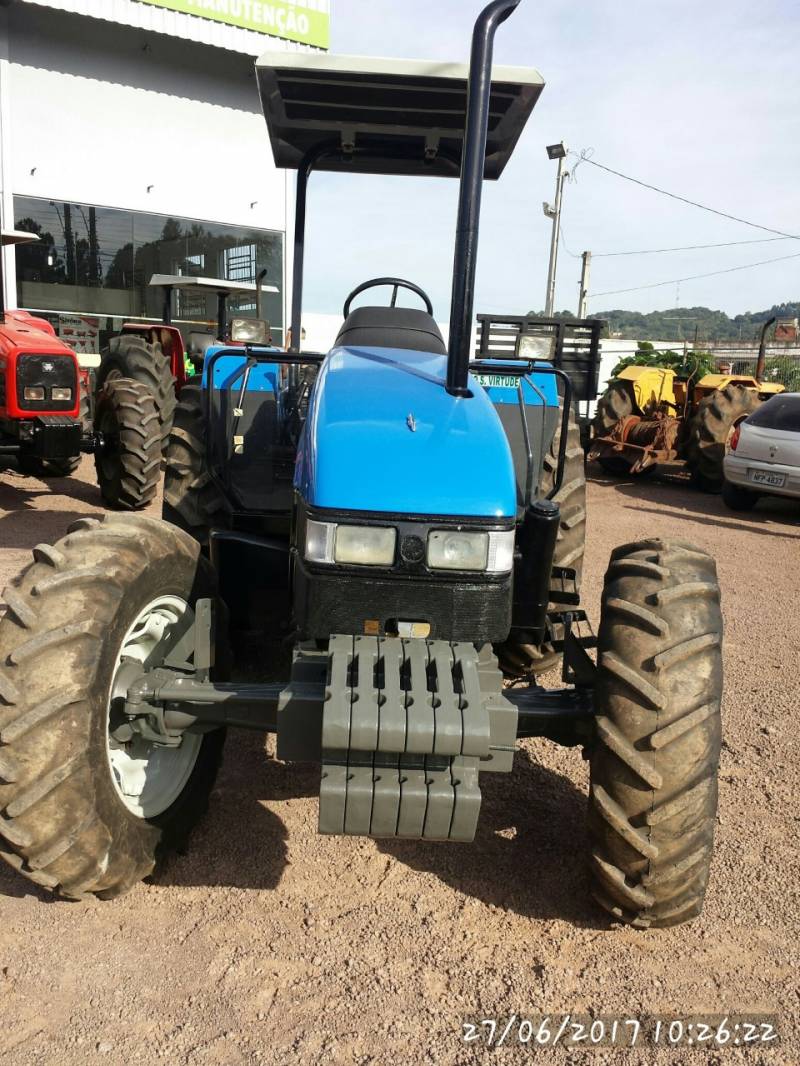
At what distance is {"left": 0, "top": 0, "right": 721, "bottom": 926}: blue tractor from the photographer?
7.56 ft

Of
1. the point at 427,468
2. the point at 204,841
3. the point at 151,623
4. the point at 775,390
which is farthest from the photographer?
the point at 775,390

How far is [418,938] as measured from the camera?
2.61m

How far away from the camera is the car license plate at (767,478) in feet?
31.3

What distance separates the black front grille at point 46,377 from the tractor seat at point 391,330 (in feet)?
16.7

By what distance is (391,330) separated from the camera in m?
3.67

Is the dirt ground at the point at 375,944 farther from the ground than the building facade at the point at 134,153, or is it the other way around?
the building facade at the point at 134,153

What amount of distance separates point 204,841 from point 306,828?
0.36 m

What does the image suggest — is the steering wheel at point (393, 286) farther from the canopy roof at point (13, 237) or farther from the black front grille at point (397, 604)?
the canopy roof at point (13, 237)

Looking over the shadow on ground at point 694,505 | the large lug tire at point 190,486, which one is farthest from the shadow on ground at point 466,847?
the shadow on ground at point 694,505

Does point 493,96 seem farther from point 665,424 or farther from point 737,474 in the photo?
point 665,424

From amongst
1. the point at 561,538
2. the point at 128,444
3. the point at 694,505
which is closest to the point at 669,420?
the point at 694,505

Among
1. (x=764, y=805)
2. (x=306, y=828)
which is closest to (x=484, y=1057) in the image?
(x=306, y=828)

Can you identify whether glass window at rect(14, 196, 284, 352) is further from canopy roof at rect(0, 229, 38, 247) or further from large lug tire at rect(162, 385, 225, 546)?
large lug tire at rect(162, 385, 225, 546)

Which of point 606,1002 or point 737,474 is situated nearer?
point 606,1002
